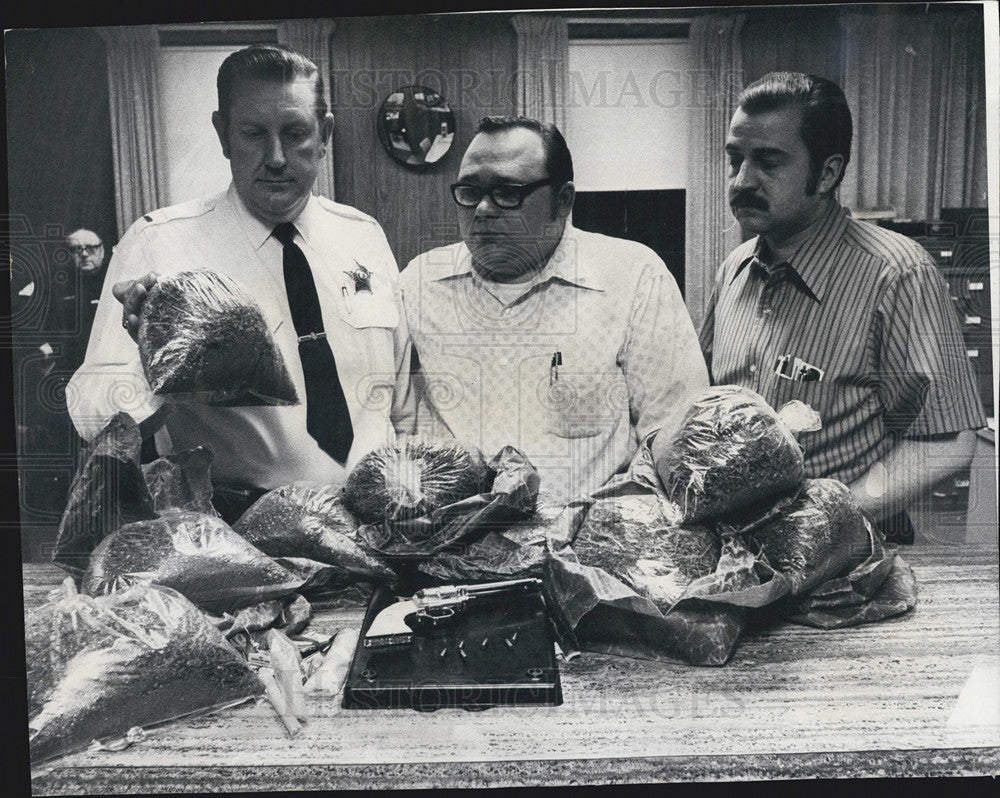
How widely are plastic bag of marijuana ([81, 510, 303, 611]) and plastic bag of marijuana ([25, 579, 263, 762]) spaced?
2.8 inches

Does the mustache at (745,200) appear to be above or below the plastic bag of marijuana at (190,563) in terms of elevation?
above

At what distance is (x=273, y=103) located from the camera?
2758 millimetres

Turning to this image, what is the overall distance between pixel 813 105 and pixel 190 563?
230cm

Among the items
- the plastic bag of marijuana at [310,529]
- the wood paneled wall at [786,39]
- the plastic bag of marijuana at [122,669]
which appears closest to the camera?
the plastic bag of marijuana at [122,669]

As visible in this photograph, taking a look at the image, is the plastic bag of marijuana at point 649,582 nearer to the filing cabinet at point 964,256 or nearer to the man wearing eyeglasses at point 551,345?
the man wearing eyeglasses at point 551,345

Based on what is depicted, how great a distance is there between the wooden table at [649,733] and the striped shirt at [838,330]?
62 cm

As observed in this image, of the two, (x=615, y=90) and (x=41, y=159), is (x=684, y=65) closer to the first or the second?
(x=615, y=90)

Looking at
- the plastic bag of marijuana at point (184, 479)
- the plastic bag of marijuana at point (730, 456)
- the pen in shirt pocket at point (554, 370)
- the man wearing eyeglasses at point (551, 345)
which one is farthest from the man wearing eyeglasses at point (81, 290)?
the plastic bag of marijuana at point (730, 456)

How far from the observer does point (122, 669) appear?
261 centimetres

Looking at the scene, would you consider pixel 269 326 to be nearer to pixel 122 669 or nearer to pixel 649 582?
pixel 122 669

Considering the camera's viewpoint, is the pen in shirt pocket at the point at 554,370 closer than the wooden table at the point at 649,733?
No

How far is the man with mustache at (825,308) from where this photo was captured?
276cm

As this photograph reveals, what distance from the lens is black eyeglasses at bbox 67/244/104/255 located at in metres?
2.81

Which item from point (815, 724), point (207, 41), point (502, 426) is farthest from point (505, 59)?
point (815, 724)
